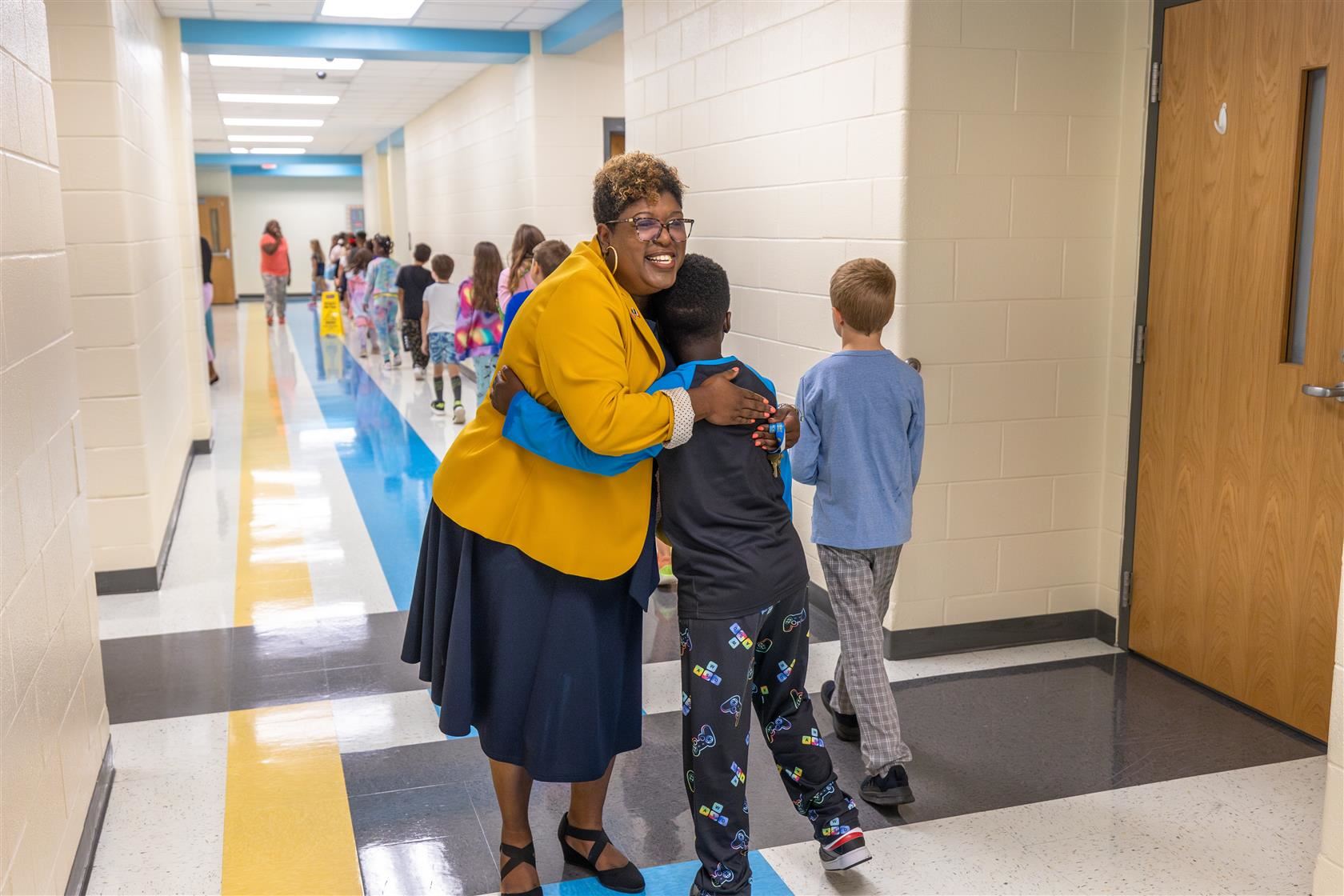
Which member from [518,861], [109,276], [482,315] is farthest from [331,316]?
[518,861]

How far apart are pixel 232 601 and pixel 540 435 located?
A: 2.88 meters

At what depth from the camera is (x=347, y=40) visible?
8.68 meters

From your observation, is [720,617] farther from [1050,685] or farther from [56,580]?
[1050,685]

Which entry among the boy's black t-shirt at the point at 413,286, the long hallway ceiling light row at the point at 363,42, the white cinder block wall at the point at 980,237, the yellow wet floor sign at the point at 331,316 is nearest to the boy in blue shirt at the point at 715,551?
the white cinder block wall at the point at 980,237

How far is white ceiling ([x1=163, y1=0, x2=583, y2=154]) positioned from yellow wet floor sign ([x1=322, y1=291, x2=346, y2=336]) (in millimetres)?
2364

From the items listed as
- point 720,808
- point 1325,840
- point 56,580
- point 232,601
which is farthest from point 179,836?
point 1325,840

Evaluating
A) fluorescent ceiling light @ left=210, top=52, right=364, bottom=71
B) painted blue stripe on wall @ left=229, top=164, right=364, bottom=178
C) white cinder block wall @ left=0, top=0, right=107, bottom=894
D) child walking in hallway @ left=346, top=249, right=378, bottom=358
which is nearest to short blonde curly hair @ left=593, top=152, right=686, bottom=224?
white cinder block wall @ left=0, top=0, right=107, bottom=894

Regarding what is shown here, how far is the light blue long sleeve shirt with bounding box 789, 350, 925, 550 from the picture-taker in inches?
111

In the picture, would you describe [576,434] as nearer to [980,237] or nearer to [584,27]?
[980,237]

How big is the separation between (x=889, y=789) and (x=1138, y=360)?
1.74 m

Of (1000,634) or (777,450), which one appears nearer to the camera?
(777,450)

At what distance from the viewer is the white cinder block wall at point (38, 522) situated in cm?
204

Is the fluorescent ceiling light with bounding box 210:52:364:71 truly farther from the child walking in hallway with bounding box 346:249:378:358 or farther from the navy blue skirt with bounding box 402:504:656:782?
the navy blue skirt with bounding box 402:504:656:782

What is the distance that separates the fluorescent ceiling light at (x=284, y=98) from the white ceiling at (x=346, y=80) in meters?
0.16
